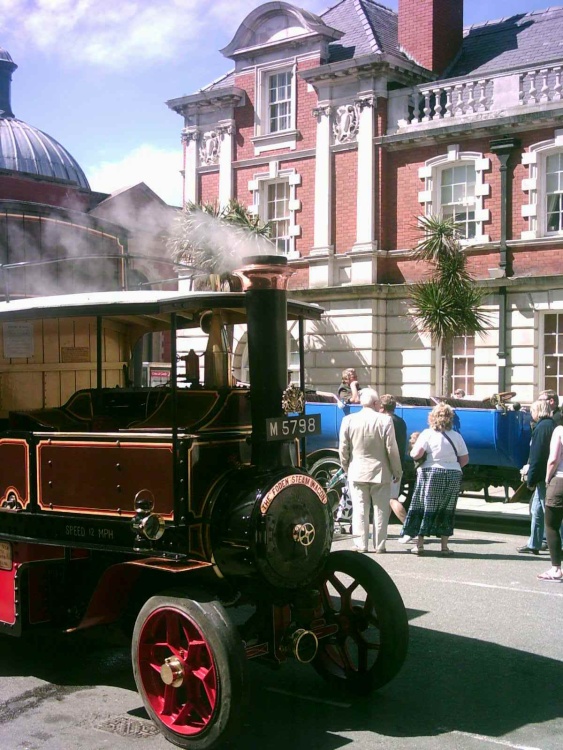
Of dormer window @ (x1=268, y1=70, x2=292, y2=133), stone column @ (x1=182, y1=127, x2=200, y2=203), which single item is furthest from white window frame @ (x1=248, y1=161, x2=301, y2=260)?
stone column @ (x1=182, y1=127, x2=200, y2=203)

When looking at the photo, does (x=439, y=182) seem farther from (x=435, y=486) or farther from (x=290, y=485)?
(x=290, y=485)

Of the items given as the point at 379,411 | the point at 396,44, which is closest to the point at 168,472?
the point at 379,411

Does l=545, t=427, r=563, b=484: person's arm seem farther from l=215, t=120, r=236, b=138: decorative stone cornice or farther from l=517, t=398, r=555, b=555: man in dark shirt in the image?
l=215, t=120, r=236, b=138: decorative stone cornice

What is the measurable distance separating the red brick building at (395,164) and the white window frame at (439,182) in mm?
34

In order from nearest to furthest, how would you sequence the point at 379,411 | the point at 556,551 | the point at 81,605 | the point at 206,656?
the point at 206,656
the point at 81,605
the point at 556,551
the point at 379,411

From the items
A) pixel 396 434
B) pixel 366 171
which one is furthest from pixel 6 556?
pixel 366 171

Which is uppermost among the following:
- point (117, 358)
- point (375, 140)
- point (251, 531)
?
point (375, 140)

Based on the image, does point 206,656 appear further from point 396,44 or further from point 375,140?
point 396,44

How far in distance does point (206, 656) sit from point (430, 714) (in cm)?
132

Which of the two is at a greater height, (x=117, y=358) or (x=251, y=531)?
(x=117, y=358)

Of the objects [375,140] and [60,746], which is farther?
[375,140]

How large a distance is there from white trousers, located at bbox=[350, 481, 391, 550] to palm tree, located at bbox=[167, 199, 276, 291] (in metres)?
12.2

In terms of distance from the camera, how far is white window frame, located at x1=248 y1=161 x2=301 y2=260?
23375 millimetres

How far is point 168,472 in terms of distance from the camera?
16.5 ft
